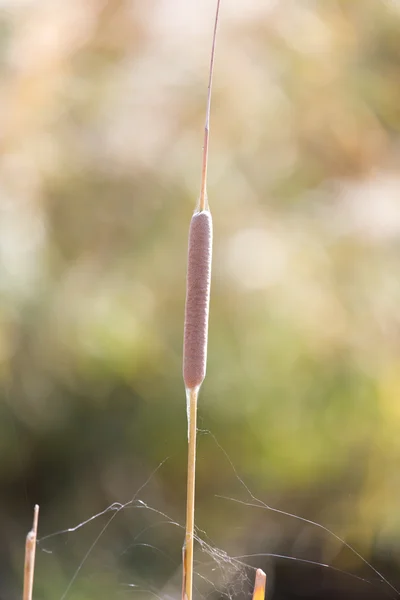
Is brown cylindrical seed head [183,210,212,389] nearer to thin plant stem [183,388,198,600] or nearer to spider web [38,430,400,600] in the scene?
thin plant stem [183,388,198,600]

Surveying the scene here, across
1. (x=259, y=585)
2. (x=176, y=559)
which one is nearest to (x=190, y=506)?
(x=259, y=585)

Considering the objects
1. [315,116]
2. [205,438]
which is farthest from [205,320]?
[315,116]

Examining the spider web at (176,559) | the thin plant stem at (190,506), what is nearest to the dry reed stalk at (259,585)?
the thin plant stem at (190,506)

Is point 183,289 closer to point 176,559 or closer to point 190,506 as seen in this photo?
point 176,559

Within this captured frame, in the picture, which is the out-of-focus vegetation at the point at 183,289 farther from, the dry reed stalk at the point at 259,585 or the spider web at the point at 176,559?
the dry reed stalk at the point at 259,585

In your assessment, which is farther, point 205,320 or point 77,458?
point 77,458

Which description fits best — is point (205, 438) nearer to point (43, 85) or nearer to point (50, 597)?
point (50, 597)
